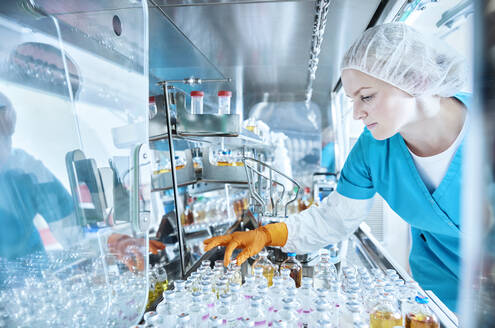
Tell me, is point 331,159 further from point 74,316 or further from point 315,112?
point 74,316

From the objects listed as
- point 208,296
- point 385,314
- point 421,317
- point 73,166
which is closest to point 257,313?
point 208,296

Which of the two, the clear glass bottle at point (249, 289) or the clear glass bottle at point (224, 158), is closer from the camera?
the clear glass bottle at point (249, 289)

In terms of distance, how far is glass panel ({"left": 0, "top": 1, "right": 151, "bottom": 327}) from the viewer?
80 cm

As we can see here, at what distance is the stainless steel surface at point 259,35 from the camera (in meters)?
1.71

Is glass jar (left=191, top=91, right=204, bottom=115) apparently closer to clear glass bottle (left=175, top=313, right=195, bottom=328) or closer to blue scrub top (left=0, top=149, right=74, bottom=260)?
blue scrub top (left=0, top=149, right=74, bottom=260)

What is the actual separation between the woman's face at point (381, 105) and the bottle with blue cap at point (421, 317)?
2.02ft

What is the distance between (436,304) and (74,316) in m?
1.23

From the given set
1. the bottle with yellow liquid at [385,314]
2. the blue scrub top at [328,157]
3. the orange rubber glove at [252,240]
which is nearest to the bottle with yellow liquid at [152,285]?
the orange rubber glove at [252,240]

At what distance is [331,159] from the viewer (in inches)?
182

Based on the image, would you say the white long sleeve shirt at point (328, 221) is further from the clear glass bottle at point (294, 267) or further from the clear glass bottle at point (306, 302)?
the clear glass bottle at point (306, 302)

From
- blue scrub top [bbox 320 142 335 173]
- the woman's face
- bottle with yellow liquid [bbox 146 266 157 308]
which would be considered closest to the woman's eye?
the woman's face

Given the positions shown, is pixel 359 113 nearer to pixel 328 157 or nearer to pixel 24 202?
pixel 24 202

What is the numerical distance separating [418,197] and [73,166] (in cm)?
135

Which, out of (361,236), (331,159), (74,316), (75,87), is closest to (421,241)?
(361,236)
